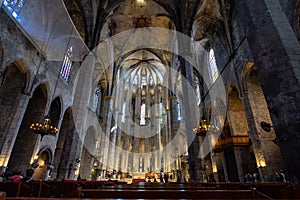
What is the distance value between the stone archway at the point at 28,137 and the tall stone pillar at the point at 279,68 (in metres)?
14.2

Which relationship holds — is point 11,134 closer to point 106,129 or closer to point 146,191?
point 146,191

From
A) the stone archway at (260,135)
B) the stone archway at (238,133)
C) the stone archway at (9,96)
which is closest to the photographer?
the stone archway at (260,135)

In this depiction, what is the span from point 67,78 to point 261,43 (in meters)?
15.9

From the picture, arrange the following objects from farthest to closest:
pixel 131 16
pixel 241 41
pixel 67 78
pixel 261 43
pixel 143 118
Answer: pixel 143 118, pixel 131 16, pixel 67 78, pixel 241 41, pixel 261 43

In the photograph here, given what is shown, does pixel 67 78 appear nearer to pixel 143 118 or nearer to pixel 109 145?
pixel 109 145

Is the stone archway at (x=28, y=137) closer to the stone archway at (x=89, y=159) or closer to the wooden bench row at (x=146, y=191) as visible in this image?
the stone archway at (x=89, y=159)

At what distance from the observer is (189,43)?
1416 centimetres

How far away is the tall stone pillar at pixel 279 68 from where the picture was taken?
3998 mm

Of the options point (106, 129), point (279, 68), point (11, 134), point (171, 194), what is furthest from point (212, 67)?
point (11, 134)

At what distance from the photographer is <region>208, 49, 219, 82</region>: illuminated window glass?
56.3 ft

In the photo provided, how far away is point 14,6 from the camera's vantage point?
10.0m

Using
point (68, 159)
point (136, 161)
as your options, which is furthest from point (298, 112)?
point (136, 161)

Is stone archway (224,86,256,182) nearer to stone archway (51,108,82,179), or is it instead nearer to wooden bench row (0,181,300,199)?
wooden bench row (0,181,300,199)

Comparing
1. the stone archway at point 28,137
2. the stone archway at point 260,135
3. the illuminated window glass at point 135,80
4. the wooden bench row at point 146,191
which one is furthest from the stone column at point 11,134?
the illuminated window glass at point 135,80
